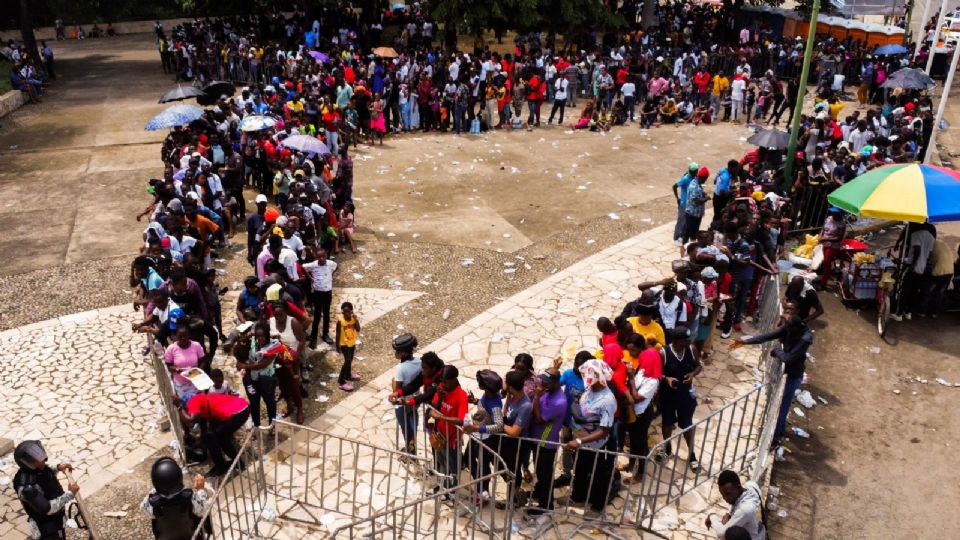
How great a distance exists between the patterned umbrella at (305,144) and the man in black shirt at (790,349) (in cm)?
804

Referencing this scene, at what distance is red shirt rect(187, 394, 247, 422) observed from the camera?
6.61 metres

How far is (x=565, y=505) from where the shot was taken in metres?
6.48

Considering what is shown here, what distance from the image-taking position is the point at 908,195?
874cm

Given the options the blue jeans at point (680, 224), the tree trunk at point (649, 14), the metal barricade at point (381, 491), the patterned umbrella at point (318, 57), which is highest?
the tree trunk at point (649, 14)

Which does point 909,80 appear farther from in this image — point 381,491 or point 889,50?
point 381,491

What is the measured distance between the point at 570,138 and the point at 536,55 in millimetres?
5752

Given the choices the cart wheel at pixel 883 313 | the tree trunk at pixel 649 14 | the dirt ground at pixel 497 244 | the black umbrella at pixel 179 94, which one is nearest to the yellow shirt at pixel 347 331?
the dirt ground at pixel 497 244

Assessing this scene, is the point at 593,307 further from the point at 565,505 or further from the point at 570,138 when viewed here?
the point at 570,138

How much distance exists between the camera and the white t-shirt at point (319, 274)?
8711 mm

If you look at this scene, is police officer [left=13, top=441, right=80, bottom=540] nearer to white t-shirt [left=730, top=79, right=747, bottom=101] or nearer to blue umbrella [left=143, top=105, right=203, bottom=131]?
blue umbrella [left=143, top=105, right=203, bottom=131]

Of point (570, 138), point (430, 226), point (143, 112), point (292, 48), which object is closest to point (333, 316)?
point (430, 226)

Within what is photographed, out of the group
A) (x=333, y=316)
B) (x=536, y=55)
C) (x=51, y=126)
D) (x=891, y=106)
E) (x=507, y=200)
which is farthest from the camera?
(x=536, y=55)

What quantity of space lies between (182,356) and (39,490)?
1.83 metres

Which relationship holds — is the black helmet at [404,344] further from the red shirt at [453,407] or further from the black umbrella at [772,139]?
the black umbrella at [772,139]
